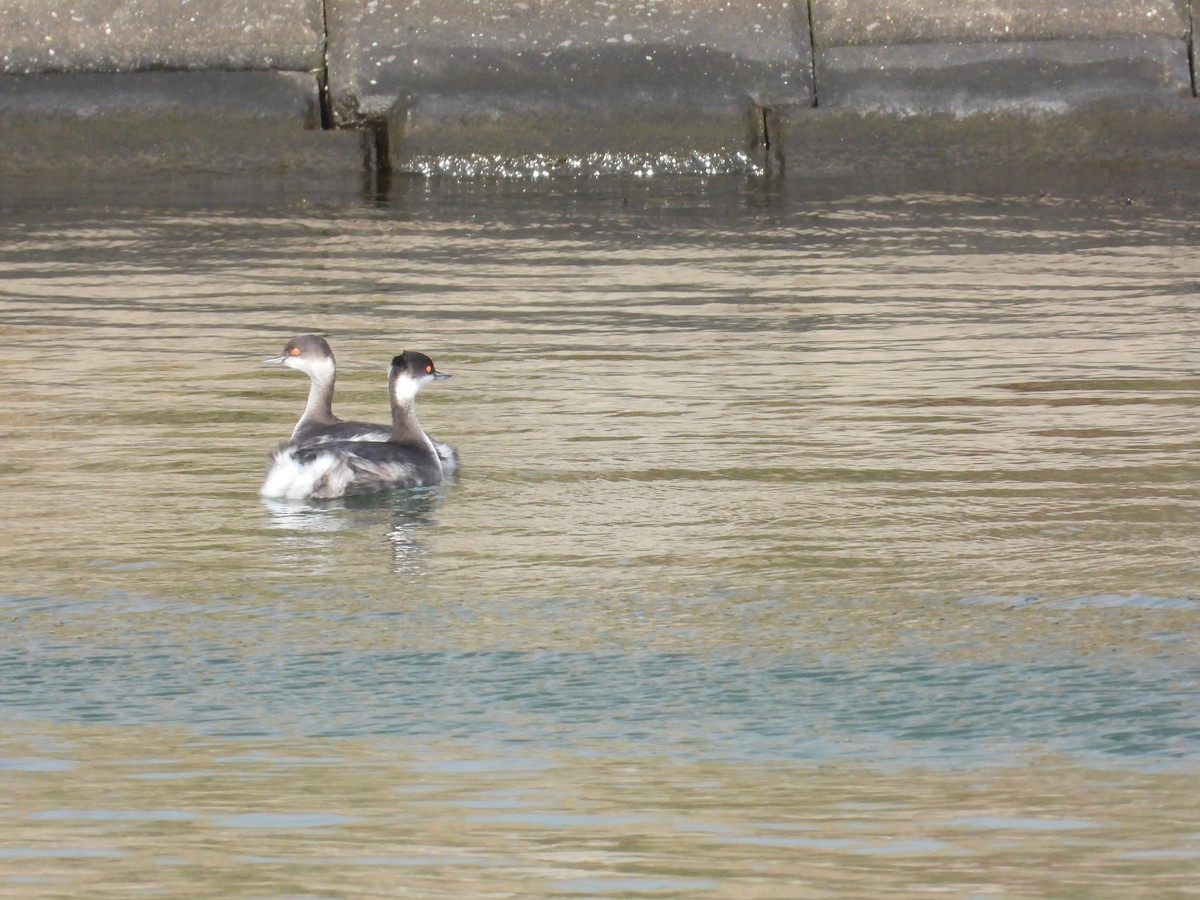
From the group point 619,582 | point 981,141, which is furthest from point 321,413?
point 981,141

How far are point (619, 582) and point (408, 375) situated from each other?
158cm

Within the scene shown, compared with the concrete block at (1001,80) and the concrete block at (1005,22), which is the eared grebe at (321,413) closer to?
the concrete block at (1001,80)

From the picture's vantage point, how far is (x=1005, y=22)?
1405cm

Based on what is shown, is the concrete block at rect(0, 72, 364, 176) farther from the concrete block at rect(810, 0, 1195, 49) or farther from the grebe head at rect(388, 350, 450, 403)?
the grebe head at rect(388, 350, 450, 403)

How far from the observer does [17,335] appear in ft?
29.9

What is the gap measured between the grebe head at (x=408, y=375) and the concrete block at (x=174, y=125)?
272 inches

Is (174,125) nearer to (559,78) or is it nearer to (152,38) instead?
(152,38)

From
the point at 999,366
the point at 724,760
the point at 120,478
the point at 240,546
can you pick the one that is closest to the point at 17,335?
the point at 120,478

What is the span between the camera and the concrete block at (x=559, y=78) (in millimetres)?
13820

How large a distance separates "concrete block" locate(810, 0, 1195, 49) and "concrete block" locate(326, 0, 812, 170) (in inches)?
16.6

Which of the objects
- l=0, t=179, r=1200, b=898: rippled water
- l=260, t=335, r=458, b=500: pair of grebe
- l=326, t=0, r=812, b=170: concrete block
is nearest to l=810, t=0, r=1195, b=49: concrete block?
l=326, t=0, r=812, b=170: concrete block

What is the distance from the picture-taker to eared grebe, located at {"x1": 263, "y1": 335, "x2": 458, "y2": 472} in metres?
7.22

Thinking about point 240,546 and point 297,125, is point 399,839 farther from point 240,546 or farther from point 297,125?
point 297,125

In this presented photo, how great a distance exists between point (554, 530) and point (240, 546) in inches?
34.1
